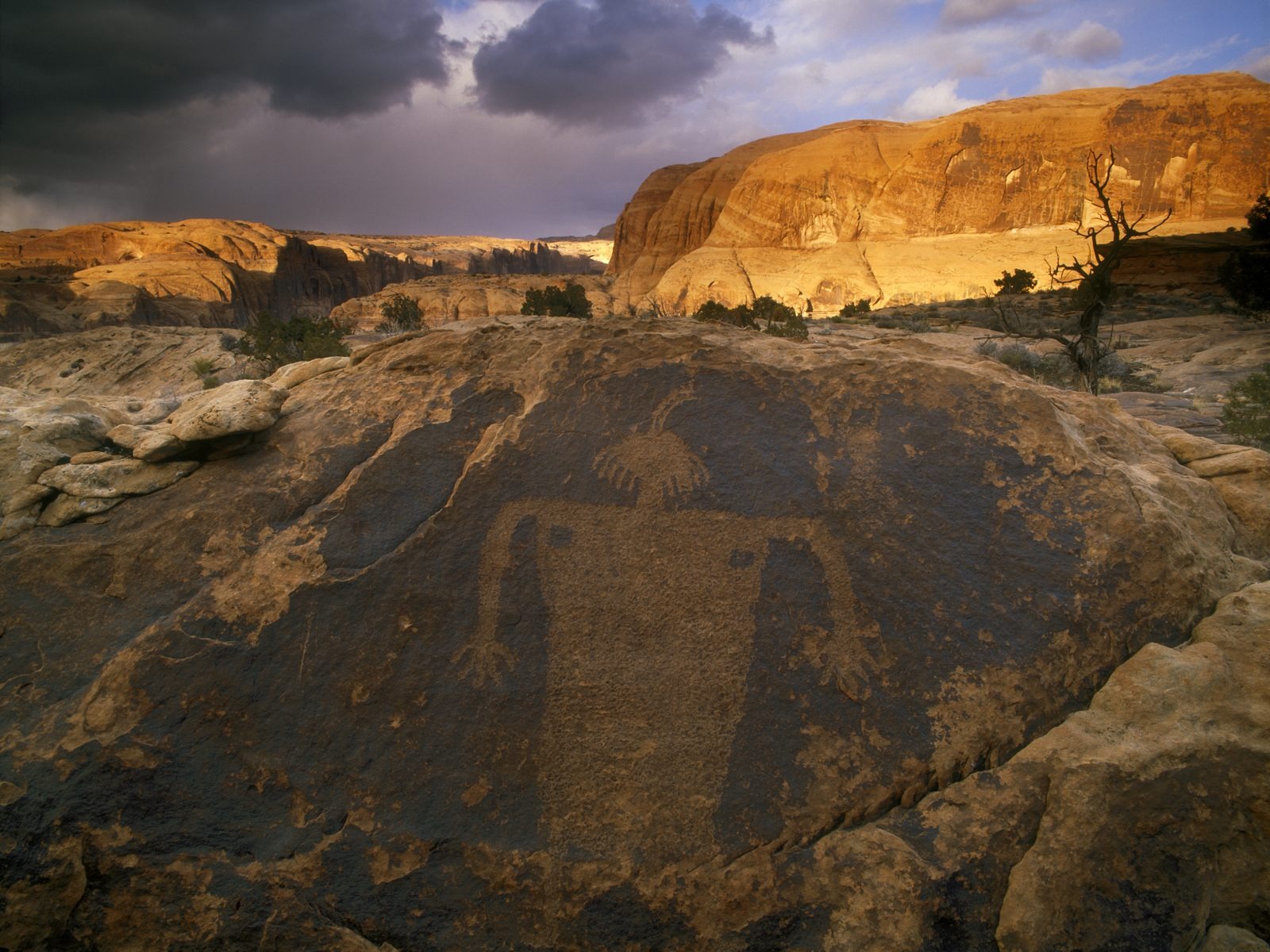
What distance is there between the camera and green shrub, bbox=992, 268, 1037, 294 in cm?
3136

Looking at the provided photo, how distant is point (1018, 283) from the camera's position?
31.5 meters

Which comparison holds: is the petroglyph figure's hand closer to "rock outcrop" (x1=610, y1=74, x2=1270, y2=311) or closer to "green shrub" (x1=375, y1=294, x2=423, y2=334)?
"green shrub" (x1=375, y1=294, x2=423, y2=334)

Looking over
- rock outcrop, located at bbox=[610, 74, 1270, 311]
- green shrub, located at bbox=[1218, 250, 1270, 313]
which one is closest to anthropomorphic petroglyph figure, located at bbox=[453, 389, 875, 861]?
green shrub, located at bbox=[1218, 250, 1270, 313]

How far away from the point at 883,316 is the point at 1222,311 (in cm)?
1073

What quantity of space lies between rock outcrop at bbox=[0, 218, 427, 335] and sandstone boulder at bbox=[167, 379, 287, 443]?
44211 mm

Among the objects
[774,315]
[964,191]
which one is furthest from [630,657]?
[964,191]

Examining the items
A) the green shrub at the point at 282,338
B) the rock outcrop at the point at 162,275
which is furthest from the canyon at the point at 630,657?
the rock outcrop at the point at 162,275

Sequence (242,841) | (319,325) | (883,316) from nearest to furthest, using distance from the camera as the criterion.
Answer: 1. (242,841)
2. (319,325)
3. (883,316)

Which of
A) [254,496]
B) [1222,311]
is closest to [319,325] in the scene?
[254,496]

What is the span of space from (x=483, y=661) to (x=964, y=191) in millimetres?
44163

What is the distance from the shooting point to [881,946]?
6.51ft

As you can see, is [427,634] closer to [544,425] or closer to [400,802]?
[400,802]

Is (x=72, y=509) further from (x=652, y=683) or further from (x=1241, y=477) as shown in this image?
(x=1241, y=477)

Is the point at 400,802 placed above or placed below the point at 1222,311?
below
